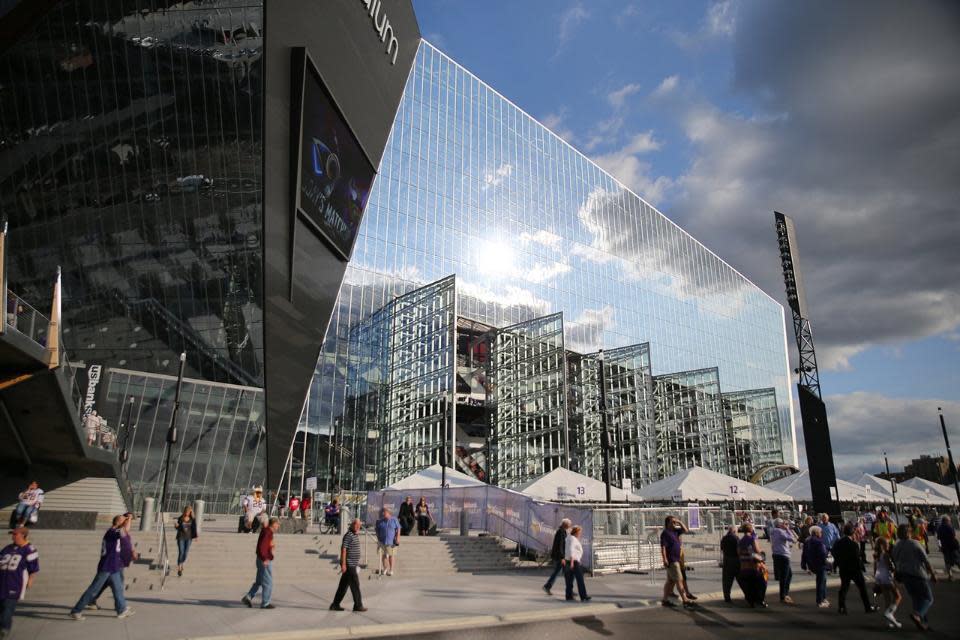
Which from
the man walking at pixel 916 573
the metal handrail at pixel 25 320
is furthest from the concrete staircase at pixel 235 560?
the man walking at pixel 916 573

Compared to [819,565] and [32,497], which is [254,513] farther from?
[819,565]

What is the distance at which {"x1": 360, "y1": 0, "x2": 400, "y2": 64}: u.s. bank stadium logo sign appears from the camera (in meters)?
29.6

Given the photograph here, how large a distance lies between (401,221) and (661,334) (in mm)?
43645

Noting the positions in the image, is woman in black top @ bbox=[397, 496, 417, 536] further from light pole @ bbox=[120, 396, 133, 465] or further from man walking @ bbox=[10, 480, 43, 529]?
light pole @ bbox=[120, 396, 133, 465]

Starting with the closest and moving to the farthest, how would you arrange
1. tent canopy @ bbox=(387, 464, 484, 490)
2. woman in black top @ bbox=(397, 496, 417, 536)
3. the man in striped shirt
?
the man in striped shirt
woman in black top @ bbox=(397, 496, 417, 536)
tent canopy @ bbox=(387, 464, 484, 490)

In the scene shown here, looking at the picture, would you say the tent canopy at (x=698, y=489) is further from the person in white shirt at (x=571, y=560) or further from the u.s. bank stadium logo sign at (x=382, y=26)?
the u.s. bank stadium logo sign at (x=382, y=26)

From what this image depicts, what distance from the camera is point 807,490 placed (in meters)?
42.0

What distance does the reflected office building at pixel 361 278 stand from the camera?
27.3 m

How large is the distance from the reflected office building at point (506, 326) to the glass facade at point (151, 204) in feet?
41.7

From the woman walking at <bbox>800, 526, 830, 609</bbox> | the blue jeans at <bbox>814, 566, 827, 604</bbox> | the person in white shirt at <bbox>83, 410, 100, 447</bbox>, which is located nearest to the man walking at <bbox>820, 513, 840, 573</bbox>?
the woman walking at <bbox>800, 526, 830, 609</bbox>

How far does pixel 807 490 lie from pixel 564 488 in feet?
71.5

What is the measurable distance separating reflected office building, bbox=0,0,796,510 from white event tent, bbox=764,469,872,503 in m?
13.7

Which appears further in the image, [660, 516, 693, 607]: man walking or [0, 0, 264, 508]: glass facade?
[0, 0, 264, 508]: glass facade

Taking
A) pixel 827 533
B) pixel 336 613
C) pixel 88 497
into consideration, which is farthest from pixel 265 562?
pixel 88 497
